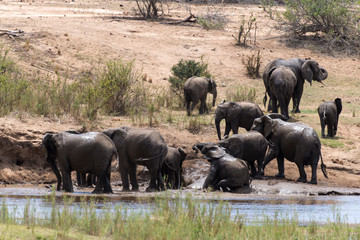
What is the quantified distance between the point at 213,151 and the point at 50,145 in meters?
3.22

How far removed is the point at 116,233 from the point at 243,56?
22.9 m

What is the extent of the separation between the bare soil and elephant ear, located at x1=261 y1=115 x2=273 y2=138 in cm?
118

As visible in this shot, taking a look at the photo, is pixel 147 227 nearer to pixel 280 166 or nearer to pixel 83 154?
pixel 83 154

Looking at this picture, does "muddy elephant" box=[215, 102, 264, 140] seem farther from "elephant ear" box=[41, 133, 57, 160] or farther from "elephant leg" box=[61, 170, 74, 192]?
"elephant leg" box=[61, 170, 74, 192]

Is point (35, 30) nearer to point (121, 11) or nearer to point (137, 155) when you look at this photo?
point (121, 11)

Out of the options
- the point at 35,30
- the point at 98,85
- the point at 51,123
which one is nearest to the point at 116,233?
the point at 51,123

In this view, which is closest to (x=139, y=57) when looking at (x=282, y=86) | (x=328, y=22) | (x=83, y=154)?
(x=328, y=22)

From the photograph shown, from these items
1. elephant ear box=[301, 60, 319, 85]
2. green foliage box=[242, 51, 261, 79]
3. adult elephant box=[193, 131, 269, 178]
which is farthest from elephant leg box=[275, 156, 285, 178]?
green foliage box=[242, 51, 261, 79]

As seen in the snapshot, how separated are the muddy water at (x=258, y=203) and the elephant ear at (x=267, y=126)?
2.33 meters

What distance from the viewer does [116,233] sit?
8359mm

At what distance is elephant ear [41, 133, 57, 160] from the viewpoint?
13617 mm

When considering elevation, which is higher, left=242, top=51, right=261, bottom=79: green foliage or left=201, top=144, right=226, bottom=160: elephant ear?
left=201, top=144, right=226, bottom=160: elephant ear

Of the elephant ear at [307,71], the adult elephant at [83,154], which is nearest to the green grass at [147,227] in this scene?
the adult elephant at [83,154]

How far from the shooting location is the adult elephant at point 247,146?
15.3 metres
